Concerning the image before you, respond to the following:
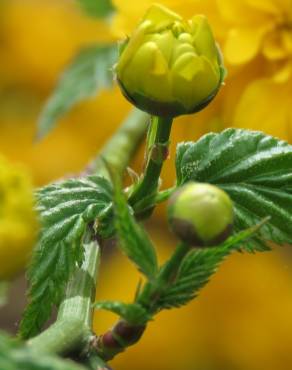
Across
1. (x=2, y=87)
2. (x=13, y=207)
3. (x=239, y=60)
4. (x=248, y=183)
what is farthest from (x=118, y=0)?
(x=2, y=87)

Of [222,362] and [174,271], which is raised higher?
[174,271]

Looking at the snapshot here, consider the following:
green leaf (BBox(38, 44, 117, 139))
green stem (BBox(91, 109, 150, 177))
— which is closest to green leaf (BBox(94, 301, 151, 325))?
green stem (BBox(91, 109, 150, 177))

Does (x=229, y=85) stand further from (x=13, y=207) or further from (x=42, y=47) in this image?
(x=42, y=47)

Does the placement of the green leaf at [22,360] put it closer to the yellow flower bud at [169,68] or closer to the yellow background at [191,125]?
the yellow flower bud at [169,68]

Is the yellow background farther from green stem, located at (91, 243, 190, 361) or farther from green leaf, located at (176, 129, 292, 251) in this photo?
green stem, located at (91, 243, 190, 361)

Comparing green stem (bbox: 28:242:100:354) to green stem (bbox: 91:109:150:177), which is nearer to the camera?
green stem (bbox: 28:242:100:354)

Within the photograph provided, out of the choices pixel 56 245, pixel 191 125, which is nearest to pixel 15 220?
pixel 56 245

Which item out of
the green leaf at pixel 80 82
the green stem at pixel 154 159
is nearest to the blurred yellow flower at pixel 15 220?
the green stem at pixel 154 159
